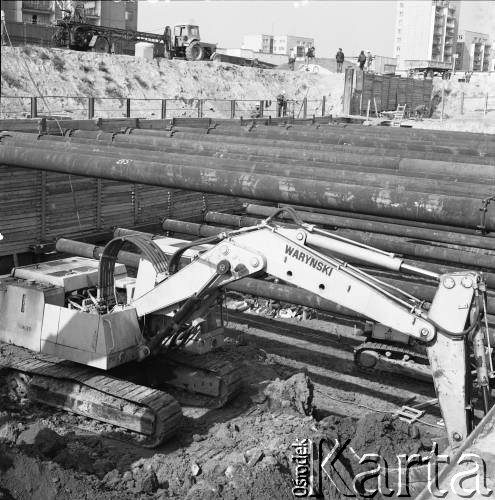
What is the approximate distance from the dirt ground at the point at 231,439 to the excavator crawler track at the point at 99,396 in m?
0.24

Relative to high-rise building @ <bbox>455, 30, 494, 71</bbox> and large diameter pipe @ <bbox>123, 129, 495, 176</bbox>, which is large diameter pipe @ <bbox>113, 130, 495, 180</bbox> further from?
→ high-rise building @ <bbox>455, 30, 494, 71</bbox>

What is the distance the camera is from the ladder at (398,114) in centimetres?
4500

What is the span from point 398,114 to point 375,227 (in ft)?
110

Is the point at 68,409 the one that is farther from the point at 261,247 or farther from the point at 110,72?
the point at 110,72

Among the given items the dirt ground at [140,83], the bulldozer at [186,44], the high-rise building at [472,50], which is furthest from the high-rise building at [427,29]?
the bulldozer at [186,44]

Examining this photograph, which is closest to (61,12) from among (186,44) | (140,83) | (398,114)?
(186,44)

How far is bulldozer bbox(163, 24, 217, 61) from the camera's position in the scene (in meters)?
54.6

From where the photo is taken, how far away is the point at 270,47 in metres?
141

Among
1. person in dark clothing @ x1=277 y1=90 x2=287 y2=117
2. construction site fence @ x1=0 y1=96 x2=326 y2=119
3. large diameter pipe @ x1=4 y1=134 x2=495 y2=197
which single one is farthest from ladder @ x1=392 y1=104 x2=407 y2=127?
large diameter pipe @ x1=4 y1=134 x2=495 y2=197

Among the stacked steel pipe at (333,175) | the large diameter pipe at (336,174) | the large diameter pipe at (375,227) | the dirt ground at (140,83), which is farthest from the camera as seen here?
the dirt ground at (140,83)

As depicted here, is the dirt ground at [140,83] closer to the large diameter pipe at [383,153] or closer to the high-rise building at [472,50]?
the large diameter pipe at [383,153]

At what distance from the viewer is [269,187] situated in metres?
10.8

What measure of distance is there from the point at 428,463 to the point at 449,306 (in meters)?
2.32

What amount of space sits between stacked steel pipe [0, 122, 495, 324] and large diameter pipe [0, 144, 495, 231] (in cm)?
1
